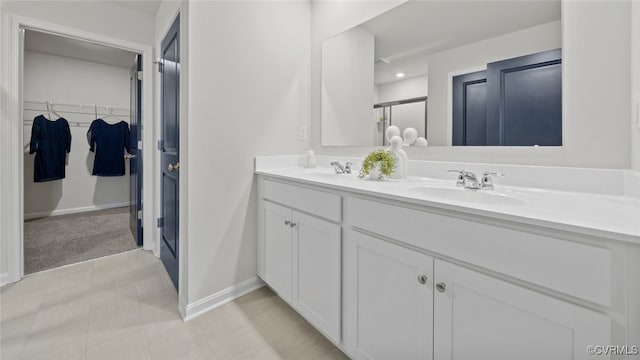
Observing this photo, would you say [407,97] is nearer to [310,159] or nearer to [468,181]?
[468,181]

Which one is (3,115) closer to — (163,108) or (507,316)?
(163,108)

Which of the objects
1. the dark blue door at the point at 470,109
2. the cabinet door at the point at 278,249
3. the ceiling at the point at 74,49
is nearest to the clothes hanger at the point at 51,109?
the ceiling at the point at 74,49

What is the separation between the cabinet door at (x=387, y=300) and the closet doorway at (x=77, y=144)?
2498 millimetres

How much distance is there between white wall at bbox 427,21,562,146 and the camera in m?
1.16

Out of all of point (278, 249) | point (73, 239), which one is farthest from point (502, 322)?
point (73, 239)

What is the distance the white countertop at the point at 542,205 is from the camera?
0.62 metres

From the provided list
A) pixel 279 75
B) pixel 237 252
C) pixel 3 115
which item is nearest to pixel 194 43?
pixel 279 75

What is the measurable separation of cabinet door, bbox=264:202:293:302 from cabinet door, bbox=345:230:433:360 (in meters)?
0.48

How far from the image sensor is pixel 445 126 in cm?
148

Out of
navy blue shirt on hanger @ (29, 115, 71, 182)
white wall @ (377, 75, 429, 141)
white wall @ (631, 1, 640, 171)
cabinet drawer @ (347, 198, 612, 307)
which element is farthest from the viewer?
navy blue shirt on hanger @ (29, 115, 71, 182)

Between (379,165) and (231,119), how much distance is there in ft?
3.23

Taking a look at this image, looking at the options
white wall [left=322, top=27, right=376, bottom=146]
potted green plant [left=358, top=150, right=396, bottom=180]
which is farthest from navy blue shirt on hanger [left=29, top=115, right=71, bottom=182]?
potted green plant [left=358, top=150, right=396, bottom=180]

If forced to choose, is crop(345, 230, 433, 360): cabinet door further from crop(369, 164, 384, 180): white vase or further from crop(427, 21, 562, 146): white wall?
crop(427, 21, 562, 146): white wall

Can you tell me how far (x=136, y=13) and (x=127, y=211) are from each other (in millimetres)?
2951
